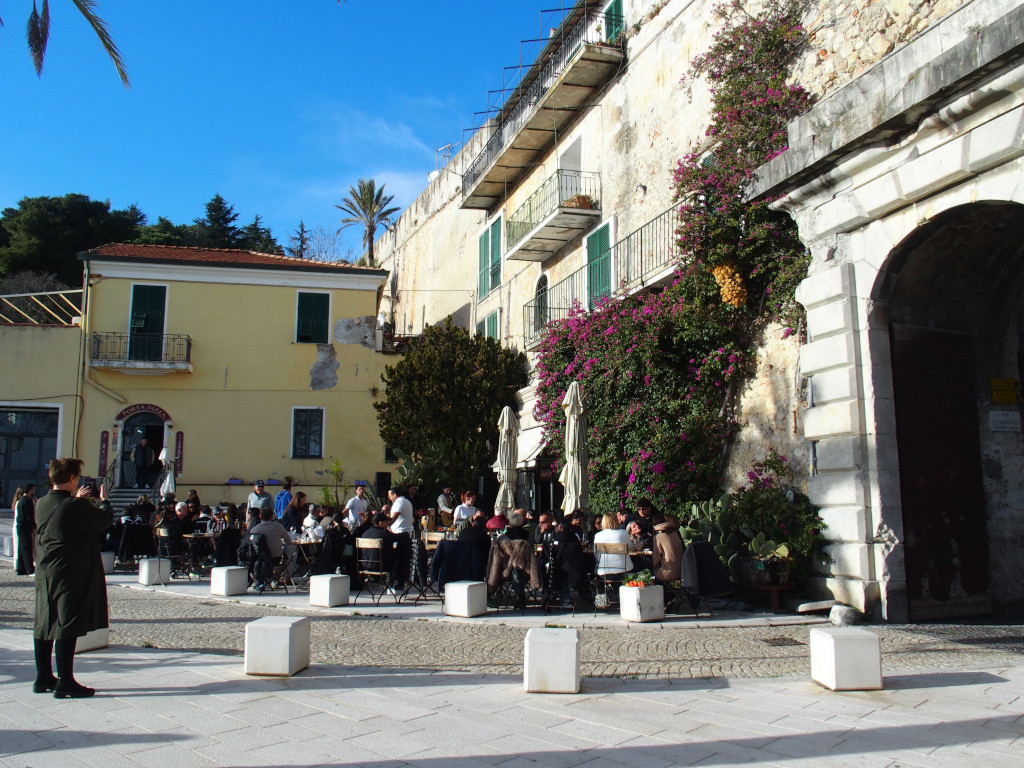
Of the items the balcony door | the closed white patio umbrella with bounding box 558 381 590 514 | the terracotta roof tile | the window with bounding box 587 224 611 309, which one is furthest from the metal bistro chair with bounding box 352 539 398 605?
the terracotta roof tile

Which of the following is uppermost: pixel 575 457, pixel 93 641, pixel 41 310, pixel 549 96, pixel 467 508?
pixel 549 96

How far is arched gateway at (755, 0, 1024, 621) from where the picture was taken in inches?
319

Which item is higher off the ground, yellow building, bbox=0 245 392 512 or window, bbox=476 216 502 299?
window, bbox=476 216 502 299

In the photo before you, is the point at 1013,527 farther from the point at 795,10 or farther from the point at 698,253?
the point at 795,10

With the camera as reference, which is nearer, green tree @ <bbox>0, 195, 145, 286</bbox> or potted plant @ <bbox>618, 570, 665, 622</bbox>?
potted plant @ <bbox>618, 570, 665, 622</bbox>

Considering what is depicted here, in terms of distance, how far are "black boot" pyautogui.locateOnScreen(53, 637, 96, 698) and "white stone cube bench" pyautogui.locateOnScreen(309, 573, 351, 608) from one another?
5.06 m

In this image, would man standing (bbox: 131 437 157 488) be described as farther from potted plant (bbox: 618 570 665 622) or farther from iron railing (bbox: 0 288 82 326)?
potted plant (bbox: 618 570 665 622)

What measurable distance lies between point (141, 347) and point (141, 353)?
180 mm

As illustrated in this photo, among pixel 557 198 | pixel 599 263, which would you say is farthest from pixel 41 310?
pixel 599 263

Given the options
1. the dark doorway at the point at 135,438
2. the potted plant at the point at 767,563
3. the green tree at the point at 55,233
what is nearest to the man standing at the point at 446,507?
the potted plant at the point at 767,563

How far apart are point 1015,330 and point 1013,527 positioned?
2.25 meters

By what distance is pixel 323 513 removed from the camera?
581 inches

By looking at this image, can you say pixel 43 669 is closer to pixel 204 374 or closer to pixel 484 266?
pixel 484 266

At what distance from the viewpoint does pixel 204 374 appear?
76.2 feet
